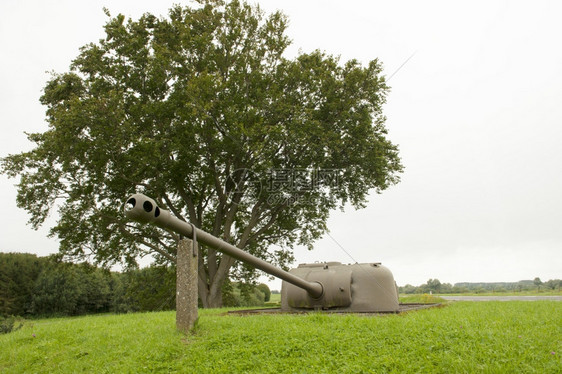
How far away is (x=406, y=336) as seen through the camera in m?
6.90

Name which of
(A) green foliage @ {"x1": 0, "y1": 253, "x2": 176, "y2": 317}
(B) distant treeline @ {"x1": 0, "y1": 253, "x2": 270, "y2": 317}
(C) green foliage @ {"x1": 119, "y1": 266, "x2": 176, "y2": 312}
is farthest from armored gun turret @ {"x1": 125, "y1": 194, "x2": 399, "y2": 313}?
(A) green foliage @ {"x1": 0, "y1": 253, "x2": 176, "y2": 317}

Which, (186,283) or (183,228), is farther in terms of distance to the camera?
(186,283)

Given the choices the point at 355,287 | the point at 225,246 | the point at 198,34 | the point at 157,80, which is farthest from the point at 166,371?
the point at 198,34

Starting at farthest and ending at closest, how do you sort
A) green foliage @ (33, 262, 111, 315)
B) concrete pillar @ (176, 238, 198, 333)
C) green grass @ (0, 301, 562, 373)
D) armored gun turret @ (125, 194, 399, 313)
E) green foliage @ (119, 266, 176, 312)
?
green foliage @ (33, 262, 111, 315) → green foliage @ (119, 266, 176, 312) → armored gun turret @ (125, 194, 399, 313) → concrete pillar @ (176, 238, 198, 333) → green grass @ (0, 301, 562, 373)

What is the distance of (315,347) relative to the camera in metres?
6.68

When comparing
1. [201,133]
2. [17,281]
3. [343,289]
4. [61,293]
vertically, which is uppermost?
[201,133]

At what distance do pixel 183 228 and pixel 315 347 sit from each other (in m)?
2.81

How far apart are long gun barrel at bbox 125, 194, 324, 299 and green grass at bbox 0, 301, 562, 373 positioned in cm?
110

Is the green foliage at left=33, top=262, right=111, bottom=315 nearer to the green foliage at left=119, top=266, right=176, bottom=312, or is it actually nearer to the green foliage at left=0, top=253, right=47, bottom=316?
the green foliage at left=0, top=253, right=47, bottom=316

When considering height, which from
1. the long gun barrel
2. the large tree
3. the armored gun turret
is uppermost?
the large tree

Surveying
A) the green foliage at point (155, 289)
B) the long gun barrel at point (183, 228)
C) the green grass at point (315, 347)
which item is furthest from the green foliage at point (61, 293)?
the long gun barrel at point (183, 228)

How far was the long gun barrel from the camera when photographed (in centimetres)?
589

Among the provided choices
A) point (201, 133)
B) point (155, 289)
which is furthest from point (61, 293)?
point (201, 133)

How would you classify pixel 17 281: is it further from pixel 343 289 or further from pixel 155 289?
pixel 343 289
